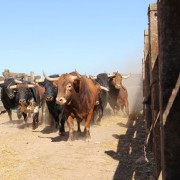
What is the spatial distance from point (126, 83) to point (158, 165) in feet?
114

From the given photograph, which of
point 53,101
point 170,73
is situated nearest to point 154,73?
point 170,73

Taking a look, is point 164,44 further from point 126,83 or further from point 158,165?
point 126,83

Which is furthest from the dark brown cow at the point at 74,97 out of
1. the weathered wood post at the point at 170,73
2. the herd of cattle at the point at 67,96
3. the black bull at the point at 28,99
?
the weathered wood post at the point at 170,73

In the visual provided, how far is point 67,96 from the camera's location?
838cm

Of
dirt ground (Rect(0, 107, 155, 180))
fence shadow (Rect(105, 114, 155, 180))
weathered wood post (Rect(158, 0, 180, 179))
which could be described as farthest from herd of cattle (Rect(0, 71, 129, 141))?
weathered wood post (Rect(158, 0, 180, 179))

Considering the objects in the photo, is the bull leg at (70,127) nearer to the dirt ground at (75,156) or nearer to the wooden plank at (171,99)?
the dirt ground at (75,156)

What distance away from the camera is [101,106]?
12516 mm

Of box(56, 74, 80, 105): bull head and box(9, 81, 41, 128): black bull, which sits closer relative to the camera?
box(56, 74, 80, 105): bull head

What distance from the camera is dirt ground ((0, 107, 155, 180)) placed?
5805 mm

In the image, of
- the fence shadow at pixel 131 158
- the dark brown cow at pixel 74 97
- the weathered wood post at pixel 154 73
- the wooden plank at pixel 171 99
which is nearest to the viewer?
the wooden plank at pixel 171 99

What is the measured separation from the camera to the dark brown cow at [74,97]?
838 cm

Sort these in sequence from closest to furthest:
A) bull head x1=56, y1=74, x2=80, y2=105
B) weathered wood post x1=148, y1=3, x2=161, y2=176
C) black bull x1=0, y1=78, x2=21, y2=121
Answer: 1. weathered wood post x1=148, y1=3, x2=161, y2=176
2. bull head x1=56, y1=74, x2=80, y2=105
3. black bull x1=0, y1=78, x2=21, y2=121

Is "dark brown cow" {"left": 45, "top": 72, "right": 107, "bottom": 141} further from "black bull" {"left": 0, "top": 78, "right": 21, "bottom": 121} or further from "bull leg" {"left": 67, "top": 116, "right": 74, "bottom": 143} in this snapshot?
"black bull" {"left": 0, "top": 78, "right": 21, "bottom": 121}

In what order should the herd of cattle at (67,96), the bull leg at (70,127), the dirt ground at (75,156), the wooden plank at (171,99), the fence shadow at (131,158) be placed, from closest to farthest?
the wooden plank at (171,99), the fence shadow at (131,158), the dirt ground at (75,156), the herd of cattle at (67,96), the bull leg at (70,127)
